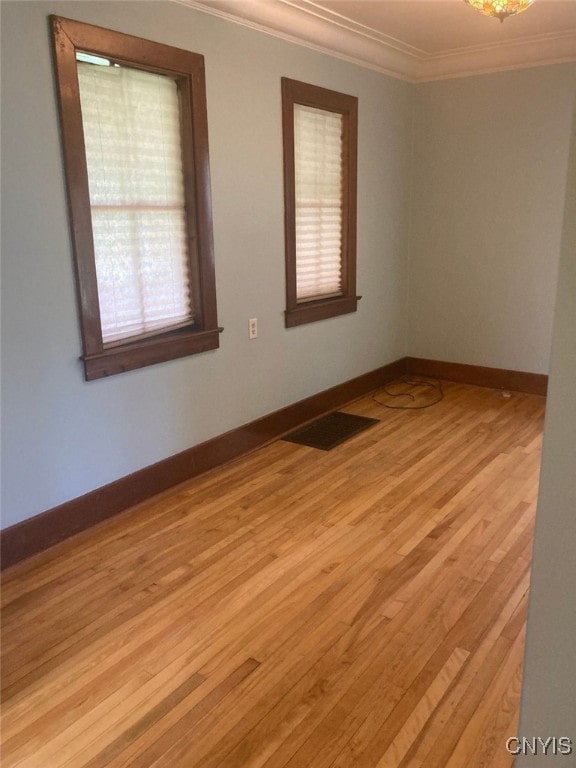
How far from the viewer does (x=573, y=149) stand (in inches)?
38.3

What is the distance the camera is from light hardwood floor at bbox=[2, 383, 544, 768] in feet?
5.64

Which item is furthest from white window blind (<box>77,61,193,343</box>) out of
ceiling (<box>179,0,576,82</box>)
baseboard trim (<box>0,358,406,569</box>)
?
baseboard trim (<box>0,358,406,569</box>)

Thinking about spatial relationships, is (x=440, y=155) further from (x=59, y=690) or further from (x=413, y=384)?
(x=59, y=690)

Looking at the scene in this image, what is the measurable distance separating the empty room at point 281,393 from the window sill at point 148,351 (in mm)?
19

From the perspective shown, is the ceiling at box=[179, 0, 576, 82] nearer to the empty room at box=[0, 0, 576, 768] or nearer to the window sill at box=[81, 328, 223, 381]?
the empty room at box=[0, 0, 576, 768]

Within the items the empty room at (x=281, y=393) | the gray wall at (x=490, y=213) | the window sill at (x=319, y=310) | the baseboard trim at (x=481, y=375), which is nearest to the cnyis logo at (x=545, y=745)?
the empty room at (x=281, y=393)

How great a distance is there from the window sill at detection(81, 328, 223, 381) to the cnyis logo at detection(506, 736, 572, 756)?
2171 mm

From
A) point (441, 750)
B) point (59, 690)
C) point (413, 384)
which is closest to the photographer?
point (441, 750)

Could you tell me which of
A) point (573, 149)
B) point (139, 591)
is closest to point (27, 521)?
point (139, 591)

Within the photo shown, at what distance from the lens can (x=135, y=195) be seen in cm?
290

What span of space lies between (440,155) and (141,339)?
10.4 ft

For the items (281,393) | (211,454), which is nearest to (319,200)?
(281,393)

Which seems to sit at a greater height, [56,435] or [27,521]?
[56,435]

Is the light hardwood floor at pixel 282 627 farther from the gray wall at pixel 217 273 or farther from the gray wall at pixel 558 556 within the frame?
the gray wall at pixel 558 556
